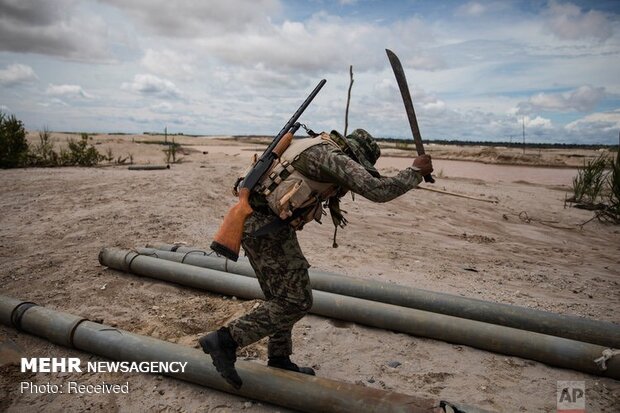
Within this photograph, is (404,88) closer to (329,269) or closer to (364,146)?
(364,146)

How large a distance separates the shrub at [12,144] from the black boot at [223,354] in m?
11.2

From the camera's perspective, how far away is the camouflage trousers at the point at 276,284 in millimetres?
2418

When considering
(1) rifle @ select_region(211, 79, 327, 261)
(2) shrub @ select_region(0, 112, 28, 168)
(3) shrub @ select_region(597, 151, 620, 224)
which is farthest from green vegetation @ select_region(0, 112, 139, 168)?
(3) shrub @ select_region(597, 151, 620, 224)

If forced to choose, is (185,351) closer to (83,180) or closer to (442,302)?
(442,302)

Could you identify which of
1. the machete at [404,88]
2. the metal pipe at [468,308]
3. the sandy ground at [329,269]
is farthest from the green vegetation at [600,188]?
the machete at [404,88]

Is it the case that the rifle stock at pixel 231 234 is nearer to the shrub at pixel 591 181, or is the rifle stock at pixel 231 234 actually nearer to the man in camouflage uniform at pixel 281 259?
the man in camouflage uniform at pixel 281 259

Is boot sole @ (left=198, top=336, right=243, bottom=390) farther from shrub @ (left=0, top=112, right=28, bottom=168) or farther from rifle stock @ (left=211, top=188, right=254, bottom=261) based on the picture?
shrub @ (left=0, top=112, right=28, bottom=168)

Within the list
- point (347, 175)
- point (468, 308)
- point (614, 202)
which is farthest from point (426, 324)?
point (614, 202)

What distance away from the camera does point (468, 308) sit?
3.43m

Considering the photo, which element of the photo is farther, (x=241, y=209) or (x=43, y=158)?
(x=43, y=158)

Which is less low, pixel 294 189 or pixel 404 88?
pixel 404 88

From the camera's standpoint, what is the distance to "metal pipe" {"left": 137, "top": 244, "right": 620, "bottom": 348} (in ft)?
10.2

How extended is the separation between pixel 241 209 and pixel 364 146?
947 millimetres

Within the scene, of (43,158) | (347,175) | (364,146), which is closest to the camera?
(347,175)
